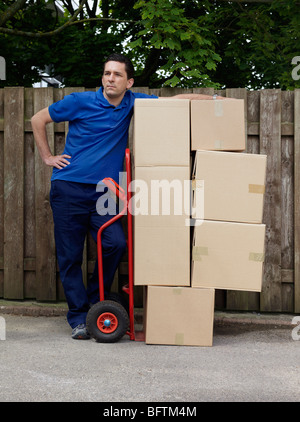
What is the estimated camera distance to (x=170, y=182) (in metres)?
3.62

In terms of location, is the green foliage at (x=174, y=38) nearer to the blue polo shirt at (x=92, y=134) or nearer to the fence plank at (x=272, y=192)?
the fence plank at (x=272, y=192)

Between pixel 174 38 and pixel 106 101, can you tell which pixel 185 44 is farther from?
pixel 106 101

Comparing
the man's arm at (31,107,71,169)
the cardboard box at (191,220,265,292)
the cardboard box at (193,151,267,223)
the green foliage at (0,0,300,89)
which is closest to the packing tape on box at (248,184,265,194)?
the cardboard box at (193,151,267,223)

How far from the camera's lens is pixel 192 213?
11.8 feet

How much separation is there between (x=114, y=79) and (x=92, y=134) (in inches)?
16.2

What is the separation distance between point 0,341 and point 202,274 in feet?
4.66

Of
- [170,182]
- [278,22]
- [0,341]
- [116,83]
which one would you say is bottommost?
[0,341]

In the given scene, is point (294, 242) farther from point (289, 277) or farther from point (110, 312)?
point (110, 312)

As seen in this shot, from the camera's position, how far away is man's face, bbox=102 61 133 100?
3.77m

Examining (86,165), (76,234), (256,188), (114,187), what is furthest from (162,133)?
(76,234)

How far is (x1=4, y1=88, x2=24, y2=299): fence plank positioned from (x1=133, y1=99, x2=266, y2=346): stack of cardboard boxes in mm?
1427

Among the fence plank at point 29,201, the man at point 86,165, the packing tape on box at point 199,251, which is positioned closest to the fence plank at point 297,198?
the man at point 86,165

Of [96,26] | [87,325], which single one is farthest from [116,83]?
[96,26]

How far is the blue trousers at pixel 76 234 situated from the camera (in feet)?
12.5
